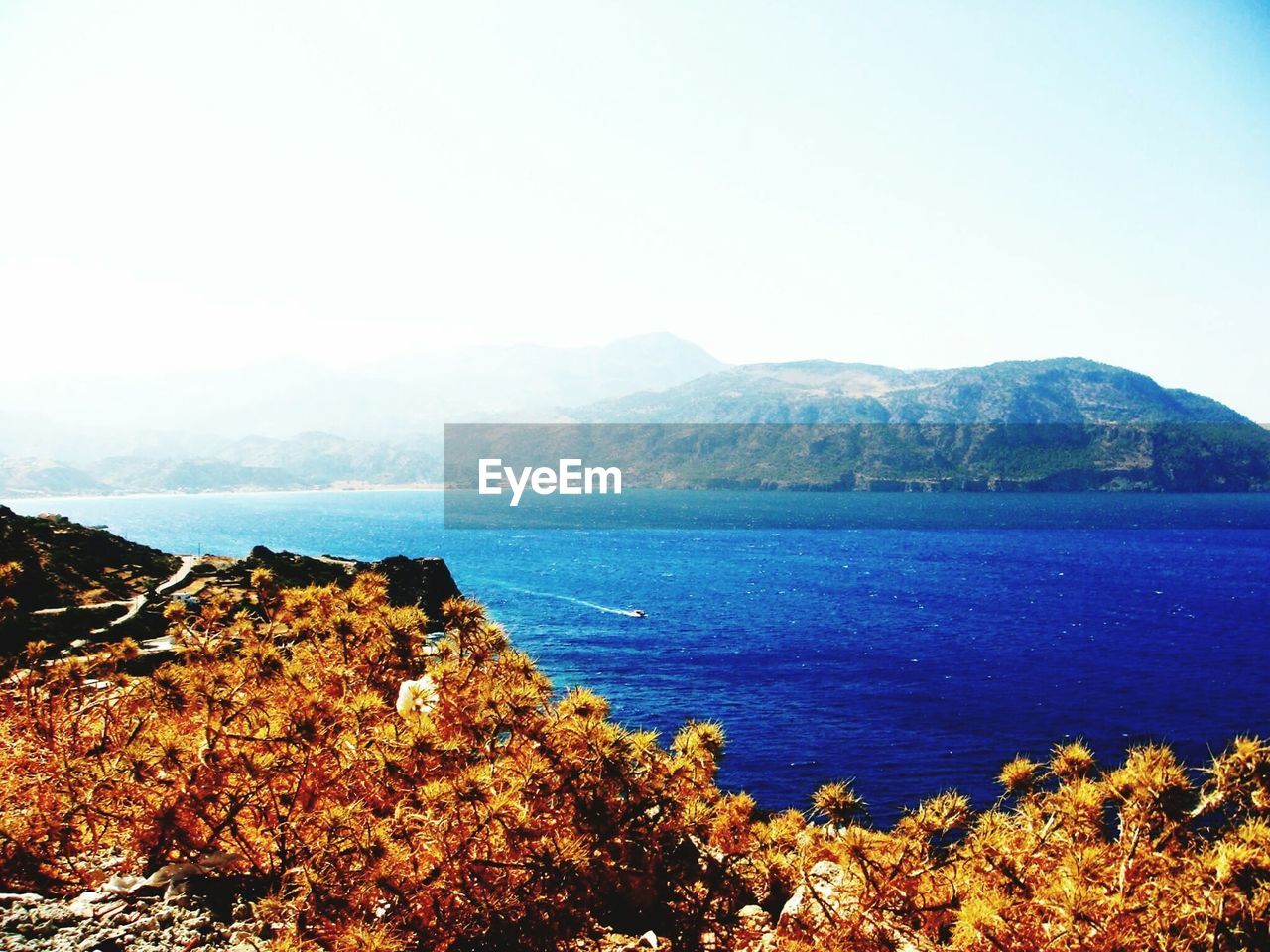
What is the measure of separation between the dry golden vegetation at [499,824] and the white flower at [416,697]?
0.06 meters

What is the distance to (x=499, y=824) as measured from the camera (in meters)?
8.68

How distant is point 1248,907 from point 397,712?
426 inches

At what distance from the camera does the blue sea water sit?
170 ft

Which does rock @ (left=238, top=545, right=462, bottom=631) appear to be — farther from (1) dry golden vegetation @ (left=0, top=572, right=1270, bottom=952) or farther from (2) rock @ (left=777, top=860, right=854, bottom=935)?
(2) rock @ (left=777, top=860, right=854, bottom=935)

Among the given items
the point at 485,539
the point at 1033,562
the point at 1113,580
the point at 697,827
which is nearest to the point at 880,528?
the point at 1033,562

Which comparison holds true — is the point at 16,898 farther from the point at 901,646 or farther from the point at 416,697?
the point at 901,646

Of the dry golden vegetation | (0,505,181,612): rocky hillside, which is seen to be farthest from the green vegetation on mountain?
(0,505,181,612): rocky hillside

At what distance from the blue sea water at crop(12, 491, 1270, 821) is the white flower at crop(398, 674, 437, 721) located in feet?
117

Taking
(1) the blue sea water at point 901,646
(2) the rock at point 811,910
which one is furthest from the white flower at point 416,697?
(1) the blue sea water at point 901,646

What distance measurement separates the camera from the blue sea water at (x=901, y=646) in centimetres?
5178

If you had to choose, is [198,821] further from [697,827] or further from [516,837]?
[697,827]

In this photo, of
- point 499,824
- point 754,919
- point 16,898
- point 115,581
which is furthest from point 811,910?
point 115,581

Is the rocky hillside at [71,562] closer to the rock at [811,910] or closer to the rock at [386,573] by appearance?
the rock at [386,573]

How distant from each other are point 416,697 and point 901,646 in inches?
3009
